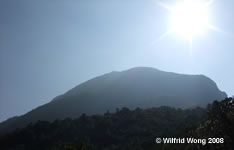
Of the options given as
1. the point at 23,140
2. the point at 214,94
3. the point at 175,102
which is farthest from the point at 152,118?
the point at 214,94

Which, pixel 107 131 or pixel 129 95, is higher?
pixel 129 95

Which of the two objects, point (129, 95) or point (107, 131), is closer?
point (107, 131)

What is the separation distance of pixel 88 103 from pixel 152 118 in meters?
64.9

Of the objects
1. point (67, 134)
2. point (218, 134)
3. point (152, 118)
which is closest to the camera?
point (218, 134)

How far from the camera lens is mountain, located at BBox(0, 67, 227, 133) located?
101581 mm

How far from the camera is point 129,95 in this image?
380 ft

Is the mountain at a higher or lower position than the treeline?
higher

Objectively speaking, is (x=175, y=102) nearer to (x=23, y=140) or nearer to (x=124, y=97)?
(x=124, y=97)

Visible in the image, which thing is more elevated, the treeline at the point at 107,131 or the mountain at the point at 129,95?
the mountain at the point at 129,95

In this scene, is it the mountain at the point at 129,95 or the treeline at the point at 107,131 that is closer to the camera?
the treeline at the point at 107,131

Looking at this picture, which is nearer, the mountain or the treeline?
the treeline

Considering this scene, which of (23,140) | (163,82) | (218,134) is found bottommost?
(23,140)

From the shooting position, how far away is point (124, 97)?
114m

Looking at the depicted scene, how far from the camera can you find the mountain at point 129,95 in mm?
101581
